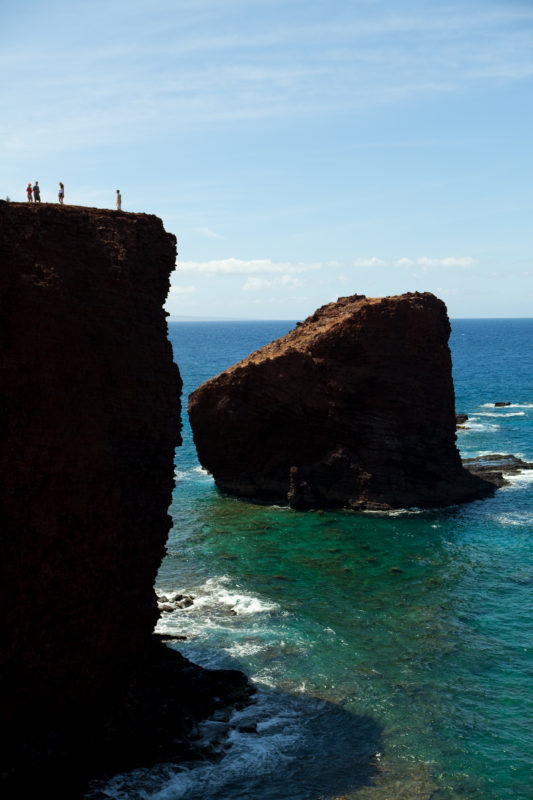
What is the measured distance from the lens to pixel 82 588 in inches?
782

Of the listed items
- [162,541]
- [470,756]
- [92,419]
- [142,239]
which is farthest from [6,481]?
[470,756]

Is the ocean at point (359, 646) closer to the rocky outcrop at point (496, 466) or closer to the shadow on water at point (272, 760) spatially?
the shadow on water at point (272, 760)

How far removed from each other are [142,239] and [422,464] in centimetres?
2956

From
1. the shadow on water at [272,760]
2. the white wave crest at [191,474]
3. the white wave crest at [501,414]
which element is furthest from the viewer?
the white wave crest at [501,414]

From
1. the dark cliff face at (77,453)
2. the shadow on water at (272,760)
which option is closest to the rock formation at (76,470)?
the dark cliff face at (77,453)

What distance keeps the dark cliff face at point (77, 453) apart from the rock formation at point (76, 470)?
35mm

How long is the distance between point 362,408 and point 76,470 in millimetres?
28961

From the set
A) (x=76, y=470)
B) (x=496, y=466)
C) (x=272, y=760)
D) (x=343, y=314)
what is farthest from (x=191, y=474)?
(x=76, y=470)

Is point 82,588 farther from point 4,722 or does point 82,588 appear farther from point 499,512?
point 499,512

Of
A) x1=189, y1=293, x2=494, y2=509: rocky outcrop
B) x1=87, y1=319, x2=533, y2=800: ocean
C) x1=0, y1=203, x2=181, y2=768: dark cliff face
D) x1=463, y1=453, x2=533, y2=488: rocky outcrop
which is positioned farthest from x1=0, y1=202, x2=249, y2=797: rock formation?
x1=463, y1=453, x2=533, y2=488: rocky outcrop

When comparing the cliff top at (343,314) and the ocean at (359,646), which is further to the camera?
the cliff top at (343,314)

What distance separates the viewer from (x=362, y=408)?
46438 millimetres

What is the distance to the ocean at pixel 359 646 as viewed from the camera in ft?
68.4

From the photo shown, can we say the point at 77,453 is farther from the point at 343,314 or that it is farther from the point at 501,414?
the point at 501,414
